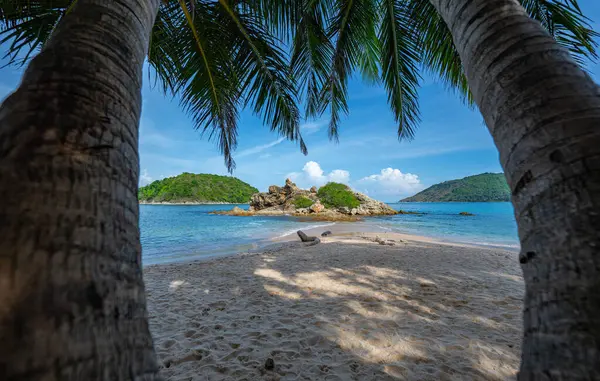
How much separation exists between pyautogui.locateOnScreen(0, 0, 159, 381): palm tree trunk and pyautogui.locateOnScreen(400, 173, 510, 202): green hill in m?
82.7

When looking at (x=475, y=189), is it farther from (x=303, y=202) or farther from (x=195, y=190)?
(x=195, y=190)

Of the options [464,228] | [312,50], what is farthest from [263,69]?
[464,228]

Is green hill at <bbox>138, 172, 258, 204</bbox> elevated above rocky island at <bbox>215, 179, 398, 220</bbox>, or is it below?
above

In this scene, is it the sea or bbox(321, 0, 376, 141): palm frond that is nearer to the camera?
bbox(321, 0, 376, 141): palm frond

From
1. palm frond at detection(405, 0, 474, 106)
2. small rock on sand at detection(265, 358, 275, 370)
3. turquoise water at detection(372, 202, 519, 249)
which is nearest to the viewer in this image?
small rock on sand at detection(265, 358, 275, 370)

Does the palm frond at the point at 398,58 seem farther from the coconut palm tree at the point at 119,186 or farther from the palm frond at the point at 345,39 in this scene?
the coconut palm tree at the point at 119,186

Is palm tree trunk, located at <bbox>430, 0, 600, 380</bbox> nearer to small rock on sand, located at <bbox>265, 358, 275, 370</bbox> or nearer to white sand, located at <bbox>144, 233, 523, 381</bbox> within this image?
white sand, located at <bbox>144, 233, 523, 381</bbox>

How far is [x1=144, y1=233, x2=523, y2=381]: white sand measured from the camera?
84.2 inches

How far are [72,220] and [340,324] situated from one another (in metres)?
2.92

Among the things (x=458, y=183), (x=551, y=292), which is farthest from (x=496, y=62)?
(x=458, y=183)


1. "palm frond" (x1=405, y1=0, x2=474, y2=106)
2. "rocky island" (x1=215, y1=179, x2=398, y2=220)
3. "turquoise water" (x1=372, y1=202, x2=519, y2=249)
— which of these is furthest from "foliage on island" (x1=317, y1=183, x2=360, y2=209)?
"palm frond" (x1=405, y1=0, x2=474, y2=106)

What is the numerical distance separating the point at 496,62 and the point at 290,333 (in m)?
2.83

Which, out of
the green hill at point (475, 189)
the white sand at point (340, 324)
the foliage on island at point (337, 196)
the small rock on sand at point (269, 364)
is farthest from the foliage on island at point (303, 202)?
the green hill at point (475, 189)

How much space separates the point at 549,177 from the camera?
76 centimetres
